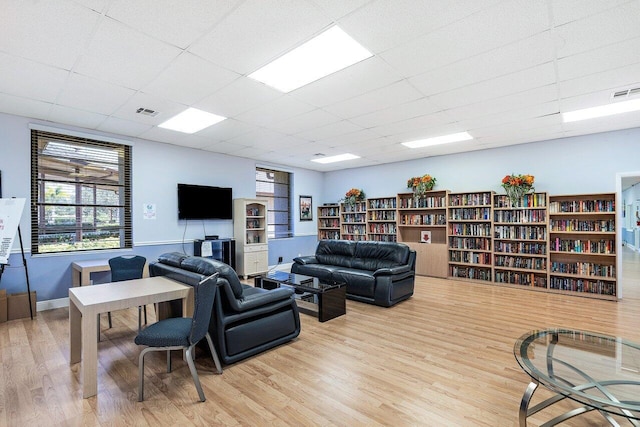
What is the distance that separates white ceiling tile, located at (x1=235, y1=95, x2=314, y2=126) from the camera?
12.7 ft

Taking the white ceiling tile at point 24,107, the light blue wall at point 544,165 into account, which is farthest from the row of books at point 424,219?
the white ceiling tile at point 24,107

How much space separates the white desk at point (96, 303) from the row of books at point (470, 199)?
5933 millimetres

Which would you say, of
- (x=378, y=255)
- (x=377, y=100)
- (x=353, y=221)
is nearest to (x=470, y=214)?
(x=378, y=255)

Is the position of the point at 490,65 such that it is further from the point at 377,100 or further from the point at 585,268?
the point at 585,268

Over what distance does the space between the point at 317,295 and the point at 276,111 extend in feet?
8.40

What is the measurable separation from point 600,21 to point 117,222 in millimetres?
6564

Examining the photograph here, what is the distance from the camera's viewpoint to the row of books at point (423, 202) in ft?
23.2

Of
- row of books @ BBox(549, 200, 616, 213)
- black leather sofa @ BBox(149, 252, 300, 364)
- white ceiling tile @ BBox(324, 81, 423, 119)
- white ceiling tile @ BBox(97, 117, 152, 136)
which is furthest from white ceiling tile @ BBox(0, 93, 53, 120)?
row of books @ BBox(549, 200, 616, 213)

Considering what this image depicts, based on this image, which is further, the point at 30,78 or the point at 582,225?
the point at 582,225

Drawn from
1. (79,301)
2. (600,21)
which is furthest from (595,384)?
(79,301)

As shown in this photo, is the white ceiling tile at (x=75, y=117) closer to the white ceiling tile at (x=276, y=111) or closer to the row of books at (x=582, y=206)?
the white ceiling tile at (x=276, y=111)

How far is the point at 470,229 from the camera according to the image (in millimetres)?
6652

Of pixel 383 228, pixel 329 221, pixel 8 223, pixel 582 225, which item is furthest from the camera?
pixel 329 221

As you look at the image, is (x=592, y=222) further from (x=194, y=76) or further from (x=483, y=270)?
(x=194, y=76)
